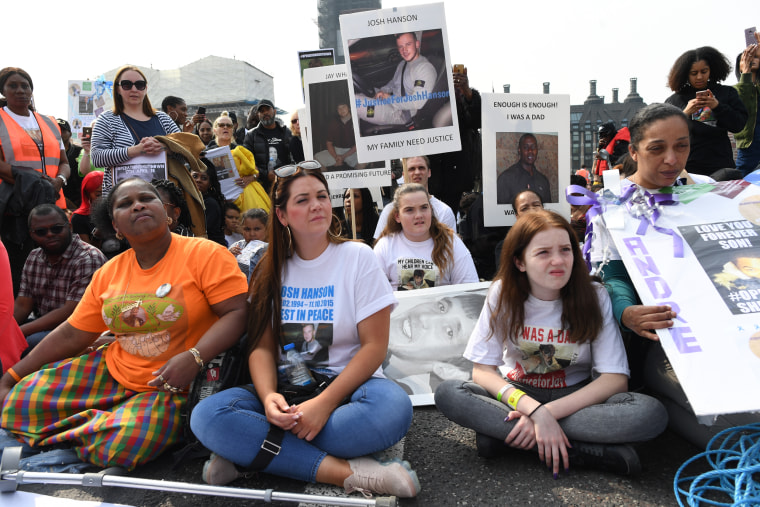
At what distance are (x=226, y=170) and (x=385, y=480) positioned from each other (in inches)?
195

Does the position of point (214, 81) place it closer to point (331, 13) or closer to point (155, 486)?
point (331, 13)

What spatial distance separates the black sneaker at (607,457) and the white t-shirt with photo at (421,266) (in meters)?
1.85

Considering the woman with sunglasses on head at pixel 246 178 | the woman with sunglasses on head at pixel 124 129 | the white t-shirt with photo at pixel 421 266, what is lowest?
the white t-shirt with photo at pixel 421 266

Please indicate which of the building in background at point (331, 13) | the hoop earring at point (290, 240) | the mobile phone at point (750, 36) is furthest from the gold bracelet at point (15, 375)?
the building in background at point (331, 13)

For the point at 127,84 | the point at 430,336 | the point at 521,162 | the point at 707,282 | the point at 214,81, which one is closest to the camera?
the point at 707,282

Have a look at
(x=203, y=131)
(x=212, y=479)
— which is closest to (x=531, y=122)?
(x=212, y=479)

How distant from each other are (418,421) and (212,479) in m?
1.15

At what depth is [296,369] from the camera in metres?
2.59

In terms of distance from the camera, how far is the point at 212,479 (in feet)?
7.52

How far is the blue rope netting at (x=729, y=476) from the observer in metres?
2.01

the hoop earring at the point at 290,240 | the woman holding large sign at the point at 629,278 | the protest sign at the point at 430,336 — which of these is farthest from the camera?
the protest sign at the point at 430,336

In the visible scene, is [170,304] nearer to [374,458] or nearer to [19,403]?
[19,403]

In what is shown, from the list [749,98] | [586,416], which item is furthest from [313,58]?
[586,416]

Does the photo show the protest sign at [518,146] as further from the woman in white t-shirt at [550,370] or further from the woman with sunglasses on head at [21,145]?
the woman with sunglasses on head at [21,145]
